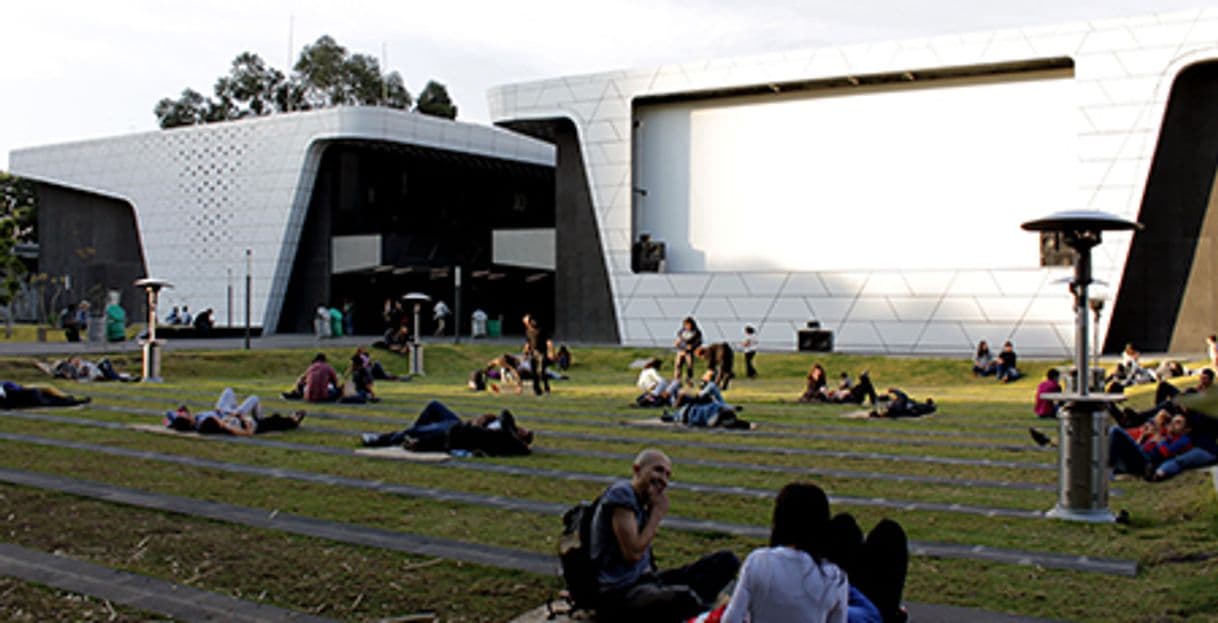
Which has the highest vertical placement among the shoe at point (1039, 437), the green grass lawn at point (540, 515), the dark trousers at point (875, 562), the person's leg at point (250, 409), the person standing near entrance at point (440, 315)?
the person standing near entrance at point (440, 315)

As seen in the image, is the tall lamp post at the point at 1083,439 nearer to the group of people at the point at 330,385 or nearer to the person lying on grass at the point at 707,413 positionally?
the person lying on grass at the point at 707,413

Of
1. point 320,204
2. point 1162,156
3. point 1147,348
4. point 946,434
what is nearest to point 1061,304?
point 1147,348

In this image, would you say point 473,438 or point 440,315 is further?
point 440,315

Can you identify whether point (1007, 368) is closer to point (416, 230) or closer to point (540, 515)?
point (540, 515)

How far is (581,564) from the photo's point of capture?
6.07 metres

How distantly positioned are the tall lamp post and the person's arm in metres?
4.33

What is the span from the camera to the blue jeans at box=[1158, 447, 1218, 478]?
11.1 meters

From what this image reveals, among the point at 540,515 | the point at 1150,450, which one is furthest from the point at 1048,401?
the point at 540,515

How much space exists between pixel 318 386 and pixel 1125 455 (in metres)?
13.5

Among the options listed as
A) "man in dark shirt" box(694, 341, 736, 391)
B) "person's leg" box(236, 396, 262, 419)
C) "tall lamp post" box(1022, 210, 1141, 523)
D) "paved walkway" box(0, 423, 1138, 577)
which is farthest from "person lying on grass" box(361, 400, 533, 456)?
"man in dark shirt" box(694, 341, 736, 391)

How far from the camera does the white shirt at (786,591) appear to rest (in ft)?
14.9

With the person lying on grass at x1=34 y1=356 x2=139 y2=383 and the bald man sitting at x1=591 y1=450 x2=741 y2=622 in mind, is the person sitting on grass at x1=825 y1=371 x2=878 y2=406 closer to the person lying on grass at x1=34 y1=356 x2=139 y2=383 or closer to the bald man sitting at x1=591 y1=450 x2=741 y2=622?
the bald man sitting at x1=591 y1=450 x2=741 y2=622

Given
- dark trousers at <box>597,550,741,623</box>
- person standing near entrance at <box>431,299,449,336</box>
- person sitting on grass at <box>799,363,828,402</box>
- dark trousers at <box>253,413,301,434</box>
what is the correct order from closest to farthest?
1. dark trousers at <box>597,550,741,623</box>
2. dark trousers at <box>253,413,301,434</box>
3. person sitting on grass at <box>799,363,828,402</box>
4. person standing near entrance at <box>431,299,449,336</box>

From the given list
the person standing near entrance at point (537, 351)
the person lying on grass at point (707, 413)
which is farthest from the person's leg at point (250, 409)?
the person standing near entrance at point (537, 351)
